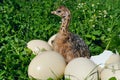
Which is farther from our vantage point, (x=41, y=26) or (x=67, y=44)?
(x=41, y=26)

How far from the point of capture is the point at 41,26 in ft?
19.5

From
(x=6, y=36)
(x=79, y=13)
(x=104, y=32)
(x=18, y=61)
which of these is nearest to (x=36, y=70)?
(x=18, y=61)

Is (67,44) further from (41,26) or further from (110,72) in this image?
(41,26)

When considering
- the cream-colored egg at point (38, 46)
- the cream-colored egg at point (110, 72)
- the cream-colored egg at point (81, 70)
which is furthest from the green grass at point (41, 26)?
the cream-colored egg at point (110, 72)

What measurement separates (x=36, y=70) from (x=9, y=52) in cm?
78

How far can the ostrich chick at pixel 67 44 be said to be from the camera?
4.66 m

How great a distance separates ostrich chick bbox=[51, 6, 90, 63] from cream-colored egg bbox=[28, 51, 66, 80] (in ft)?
0.63

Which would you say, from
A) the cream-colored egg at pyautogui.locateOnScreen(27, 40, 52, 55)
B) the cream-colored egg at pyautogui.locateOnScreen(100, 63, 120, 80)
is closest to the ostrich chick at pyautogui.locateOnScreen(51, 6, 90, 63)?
the cream-colored egg at pyautogui.locateOnScreen(27, 40, 52, 55)

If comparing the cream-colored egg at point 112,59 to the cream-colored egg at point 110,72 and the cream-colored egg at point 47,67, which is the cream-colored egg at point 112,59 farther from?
the cream-colored egg at point 47,67

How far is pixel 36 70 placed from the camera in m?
4.41

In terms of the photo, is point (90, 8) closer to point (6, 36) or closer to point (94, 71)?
point (6, 36)

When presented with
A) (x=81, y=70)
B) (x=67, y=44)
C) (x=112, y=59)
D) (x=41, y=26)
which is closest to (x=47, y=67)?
(x=81, y=70)

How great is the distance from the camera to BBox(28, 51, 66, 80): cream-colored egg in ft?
14.3

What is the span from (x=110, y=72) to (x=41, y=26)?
1.80m
